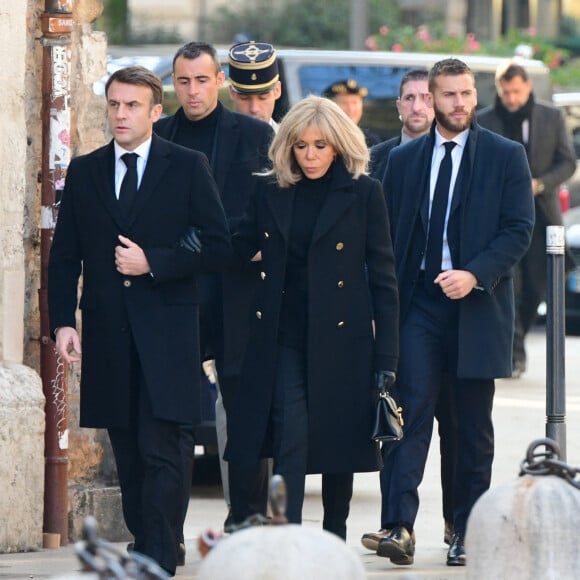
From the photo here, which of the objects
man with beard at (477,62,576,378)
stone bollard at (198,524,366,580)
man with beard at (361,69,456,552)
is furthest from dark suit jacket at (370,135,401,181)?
stone bollard at (198,524,366,580)

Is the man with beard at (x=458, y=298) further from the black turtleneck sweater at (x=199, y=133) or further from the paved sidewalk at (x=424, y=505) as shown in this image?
the black turtleneck sweater at (x=199, y=133)

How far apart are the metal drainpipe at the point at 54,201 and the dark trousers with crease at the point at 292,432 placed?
1170 mm

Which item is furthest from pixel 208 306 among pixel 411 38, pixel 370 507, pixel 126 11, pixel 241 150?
pixel 126 11

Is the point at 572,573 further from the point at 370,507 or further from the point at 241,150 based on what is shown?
the point at 370,507

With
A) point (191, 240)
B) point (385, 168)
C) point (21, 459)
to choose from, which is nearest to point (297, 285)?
point (191, 240)

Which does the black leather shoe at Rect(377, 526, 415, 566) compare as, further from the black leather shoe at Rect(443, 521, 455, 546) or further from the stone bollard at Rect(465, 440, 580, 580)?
the stone bollard at Rect(465, 440, 580, 580)

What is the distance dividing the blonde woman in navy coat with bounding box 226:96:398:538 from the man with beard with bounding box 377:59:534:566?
2.23 feet

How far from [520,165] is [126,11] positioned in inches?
859

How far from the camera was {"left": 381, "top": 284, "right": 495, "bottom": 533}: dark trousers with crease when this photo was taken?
7.59m

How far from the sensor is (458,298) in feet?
24.5

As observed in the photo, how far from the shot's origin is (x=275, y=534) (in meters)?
4.55

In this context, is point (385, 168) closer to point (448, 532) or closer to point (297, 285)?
point (297, 285)

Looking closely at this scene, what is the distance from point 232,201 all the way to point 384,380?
1179 millimetres

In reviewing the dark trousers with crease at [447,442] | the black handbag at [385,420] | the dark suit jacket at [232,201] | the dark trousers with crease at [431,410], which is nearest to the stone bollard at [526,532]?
the black handbag at [385,420]
